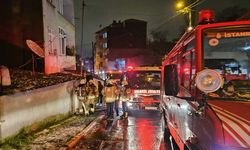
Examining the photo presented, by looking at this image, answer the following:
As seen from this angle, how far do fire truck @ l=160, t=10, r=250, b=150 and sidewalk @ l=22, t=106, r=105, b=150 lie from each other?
5023 millimetres

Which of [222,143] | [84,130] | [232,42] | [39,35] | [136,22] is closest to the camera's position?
[222,143]

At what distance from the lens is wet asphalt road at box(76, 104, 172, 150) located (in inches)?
372

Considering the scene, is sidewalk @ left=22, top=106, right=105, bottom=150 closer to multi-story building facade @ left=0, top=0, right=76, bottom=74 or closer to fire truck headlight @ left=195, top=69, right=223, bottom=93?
multi-story building facade @ left=0, top=0, right=76, bottom=74

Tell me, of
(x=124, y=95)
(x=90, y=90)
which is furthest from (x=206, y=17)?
(x=90, y=90)

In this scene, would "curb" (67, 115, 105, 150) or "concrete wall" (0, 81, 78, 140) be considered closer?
"concrete wall" (0, 81, 78, 140)

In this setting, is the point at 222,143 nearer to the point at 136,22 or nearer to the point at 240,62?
the point at 240,62

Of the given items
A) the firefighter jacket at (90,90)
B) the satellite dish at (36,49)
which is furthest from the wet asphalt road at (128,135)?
the satellite dish at (36,49)

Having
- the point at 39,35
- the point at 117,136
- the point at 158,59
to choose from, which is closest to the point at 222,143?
the point at 117,136

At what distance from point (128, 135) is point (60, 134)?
215 cm

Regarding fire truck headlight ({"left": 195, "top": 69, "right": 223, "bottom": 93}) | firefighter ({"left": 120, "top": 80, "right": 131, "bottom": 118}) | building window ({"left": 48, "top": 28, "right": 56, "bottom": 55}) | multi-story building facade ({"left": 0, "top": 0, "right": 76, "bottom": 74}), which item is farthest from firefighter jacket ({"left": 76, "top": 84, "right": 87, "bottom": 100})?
fire truck headlight ({"left": 195, "top": 69, "right": 223, "bottom": 93})

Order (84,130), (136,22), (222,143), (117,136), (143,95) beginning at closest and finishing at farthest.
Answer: (222,143) < (117,136) < (84,130) < (143,95) < (136,22)

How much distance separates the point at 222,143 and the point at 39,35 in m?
16.0

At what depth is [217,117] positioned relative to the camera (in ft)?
11.9

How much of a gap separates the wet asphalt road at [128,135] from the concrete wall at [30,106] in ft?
6.10
